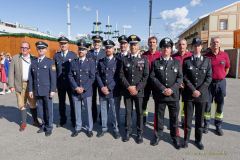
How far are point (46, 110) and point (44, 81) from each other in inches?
25.7

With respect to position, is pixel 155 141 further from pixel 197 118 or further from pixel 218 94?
pixel 218 94

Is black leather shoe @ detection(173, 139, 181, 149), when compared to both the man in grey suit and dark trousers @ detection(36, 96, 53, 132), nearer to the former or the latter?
dark trousers @ detection(36, 96, 53, 132)

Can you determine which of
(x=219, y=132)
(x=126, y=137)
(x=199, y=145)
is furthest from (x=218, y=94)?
(x=126, y=137)

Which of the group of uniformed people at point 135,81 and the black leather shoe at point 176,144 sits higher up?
the group of uniformed people at point 135,81

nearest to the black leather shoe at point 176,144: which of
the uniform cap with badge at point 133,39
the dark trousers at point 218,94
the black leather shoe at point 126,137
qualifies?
the black leather shoe at point 126,137

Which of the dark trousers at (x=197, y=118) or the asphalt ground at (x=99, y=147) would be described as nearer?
the asphalt ground at (x=99, y=147)

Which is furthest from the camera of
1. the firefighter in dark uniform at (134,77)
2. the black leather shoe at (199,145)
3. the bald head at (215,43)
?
the bald head at (215,43)

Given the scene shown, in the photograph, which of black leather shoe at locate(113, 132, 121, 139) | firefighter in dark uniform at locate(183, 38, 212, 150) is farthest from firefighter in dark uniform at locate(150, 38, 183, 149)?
black leather shoe at locate(113, 132, 121, 139)

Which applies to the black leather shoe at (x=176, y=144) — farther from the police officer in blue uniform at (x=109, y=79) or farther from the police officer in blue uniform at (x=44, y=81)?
the police officer in blue uniform at (x=44, y=81)

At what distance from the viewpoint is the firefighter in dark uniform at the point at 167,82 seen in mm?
4191

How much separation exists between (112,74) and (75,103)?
1039mm

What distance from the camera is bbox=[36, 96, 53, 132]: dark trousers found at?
199 inches

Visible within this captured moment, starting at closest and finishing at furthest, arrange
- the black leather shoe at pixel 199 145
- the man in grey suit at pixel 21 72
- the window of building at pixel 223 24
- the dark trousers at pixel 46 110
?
the black leather shoe at pixel 199 145, the dark trousers at pixel 46 110, the man in grey suit at pixel 21 72, the window of building at pixel 223 24

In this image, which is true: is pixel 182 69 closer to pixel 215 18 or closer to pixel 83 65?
pixel 83 65
